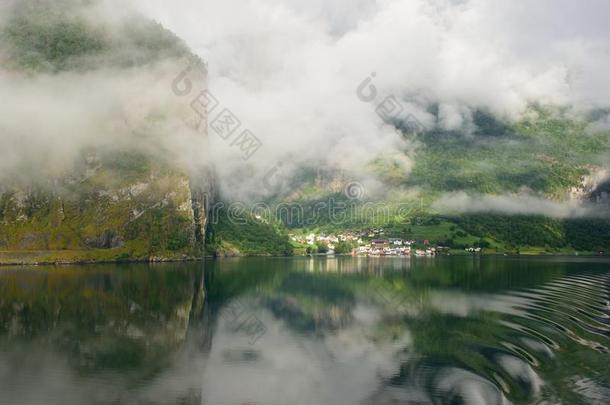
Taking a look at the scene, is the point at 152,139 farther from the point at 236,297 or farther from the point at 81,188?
the point at 236,297

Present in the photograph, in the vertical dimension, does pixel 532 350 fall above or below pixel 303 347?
above

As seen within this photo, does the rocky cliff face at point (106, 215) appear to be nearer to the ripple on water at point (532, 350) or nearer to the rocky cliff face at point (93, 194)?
the rocky cliff face at point (93, 194)

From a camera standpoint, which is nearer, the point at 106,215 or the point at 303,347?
the point at 303,347

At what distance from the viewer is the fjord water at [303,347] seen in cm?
2794

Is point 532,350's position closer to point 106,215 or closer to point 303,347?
point 303,347

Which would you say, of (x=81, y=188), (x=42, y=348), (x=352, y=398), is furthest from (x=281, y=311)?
(x=81, y=188)

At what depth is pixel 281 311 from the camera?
56.7 metres

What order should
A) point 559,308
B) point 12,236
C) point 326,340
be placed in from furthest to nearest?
point 12,236, point 559,308, point 326,340

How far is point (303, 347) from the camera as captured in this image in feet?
131

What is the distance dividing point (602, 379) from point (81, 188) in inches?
6407

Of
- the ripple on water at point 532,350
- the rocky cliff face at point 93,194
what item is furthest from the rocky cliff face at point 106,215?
the ripple on water at point 532,350

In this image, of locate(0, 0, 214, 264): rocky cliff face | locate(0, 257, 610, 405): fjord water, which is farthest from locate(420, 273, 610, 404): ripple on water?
locate(0, 0, 214, 264): rocky cliff face

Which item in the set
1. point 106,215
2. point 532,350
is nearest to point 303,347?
point 532,350

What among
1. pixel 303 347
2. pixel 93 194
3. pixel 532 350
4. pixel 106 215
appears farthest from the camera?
pixel 93 194
